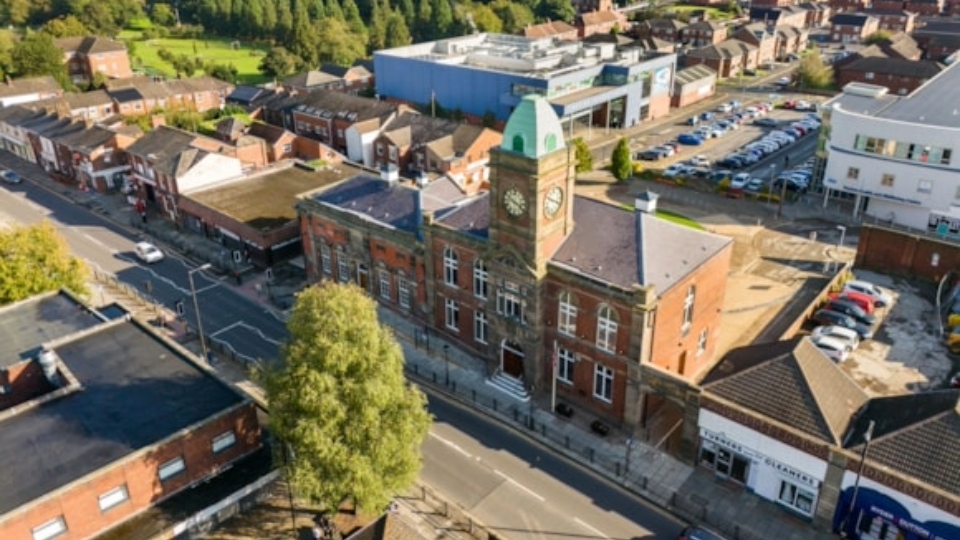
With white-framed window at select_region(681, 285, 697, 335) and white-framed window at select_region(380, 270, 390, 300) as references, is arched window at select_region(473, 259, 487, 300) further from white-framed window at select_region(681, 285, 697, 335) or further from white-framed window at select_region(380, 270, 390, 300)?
white-framed window at select_region(681, 285, 697, 335)

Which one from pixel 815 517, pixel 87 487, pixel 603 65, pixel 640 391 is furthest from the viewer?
pixel 603 65

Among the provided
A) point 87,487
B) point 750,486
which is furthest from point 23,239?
point 750,486

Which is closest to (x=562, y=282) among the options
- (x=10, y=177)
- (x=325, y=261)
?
(x=325, y=261)

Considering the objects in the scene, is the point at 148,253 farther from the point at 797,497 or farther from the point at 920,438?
the point at 920,438

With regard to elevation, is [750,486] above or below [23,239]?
below

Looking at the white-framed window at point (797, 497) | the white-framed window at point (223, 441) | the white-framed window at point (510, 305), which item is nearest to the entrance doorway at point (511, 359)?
the white-framed window at point (510, 305)

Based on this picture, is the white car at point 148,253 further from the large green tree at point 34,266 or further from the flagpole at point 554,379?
the flagpole at point 554,379

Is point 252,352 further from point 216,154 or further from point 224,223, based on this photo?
point 216,154
